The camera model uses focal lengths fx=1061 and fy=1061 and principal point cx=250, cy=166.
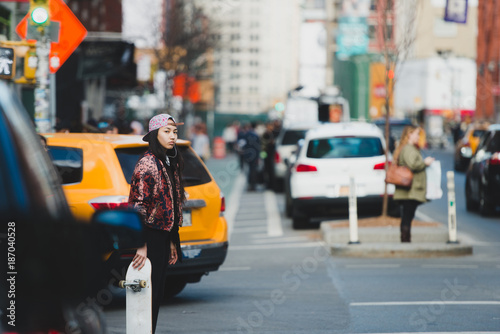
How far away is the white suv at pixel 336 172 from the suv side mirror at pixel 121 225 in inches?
540

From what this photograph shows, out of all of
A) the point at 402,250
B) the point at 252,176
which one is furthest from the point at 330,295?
the point at 252,176

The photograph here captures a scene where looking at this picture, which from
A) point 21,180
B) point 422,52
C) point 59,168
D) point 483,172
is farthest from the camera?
point 422,52

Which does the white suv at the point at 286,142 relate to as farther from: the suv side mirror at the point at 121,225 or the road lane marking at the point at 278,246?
the suv side mirror at the point at 121,225

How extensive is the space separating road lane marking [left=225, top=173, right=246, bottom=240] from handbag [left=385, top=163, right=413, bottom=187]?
3.72 m

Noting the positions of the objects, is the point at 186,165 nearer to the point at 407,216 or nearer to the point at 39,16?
the point at 39,16

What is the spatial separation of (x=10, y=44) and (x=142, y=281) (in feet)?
23.9

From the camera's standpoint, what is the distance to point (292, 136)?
26.8m

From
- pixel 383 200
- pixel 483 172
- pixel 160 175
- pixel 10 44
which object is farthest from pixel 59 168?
pixel 483 172

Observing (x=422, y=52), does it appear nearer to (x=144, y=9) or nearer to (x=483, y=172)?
(x=144, y=9)

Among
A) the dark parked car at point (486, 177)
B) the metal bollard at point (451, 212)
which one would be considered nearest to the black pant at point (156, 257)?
the metal bollard at point (451, 212)

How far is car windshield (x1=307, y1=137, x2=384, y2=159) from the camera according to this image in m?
17.5

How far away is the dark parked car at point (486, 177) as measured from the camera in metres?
18.9

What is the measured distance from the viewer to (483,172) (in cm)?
1928

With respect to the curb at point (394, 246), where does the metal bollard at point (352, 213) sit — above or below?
above
